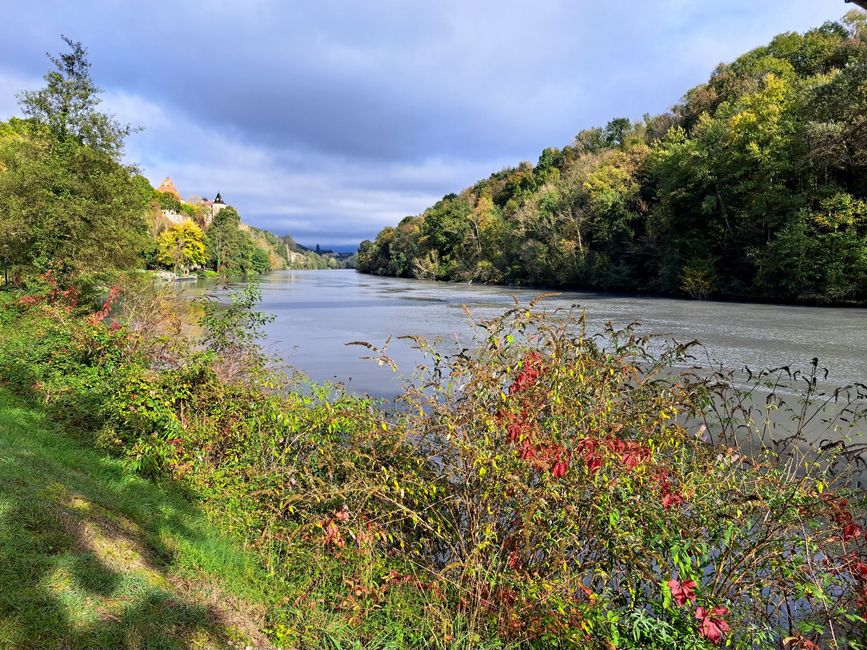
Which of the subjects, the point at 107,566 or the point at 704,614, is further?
the point at 107,566

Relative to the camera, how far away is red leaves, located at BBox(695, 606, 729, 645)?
8.45 feet

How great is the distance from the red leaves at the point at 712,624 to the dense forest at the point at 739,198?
102 feet

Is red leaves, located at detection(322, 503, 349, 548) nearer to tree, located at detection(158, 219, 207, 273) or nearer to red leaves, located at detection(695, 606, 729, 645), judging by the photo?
red leaves, located at detection(695, 606, 729, 645)

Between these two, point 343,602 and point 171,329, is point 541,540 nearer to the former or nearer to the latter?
point 343,602

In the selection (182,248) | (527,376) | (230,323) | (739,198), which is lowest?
(230,323)

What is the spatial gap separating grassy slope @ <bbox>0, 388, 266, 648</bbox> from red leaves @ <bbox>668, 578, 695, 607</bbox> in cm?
237

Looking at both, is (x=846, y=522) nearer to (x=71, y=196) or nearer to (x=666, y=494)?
(x=666, y=494)

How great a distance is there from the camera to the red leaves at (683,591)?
262 cm

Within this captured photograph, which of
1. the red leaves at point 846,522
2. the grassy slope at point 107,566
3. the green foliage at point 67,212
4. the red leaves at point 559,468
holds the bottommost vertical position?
the grassy slope at point 107,566

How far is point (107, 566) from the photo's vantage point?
331 centimetres

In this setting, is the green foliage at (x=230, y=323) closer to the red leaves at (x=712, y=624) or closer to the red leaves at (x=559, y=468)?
the red leaves at (x=559, y=468)

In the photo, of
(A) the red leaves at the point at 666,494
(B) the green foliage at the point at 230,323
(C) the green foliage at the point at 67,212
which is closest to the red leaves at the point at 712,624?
(A) the red leaves at the point at 666,494

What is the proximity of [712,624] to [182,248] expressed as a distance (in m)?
79.8

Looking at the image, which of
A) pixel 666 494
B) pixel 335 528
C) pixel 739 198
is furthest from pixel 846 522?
pixel 739 198
